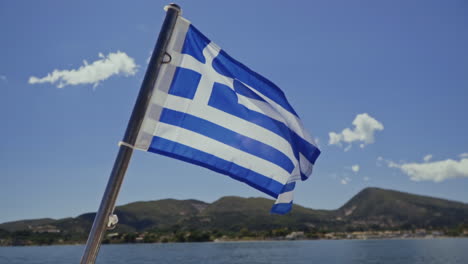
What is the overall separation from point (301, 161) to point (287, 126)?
0.54 meters

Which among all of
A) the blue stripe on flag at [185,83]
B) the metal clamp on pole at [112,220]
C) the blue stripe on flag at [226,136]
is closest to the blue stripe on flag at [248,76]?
the blue stripe on flag at [185,83]

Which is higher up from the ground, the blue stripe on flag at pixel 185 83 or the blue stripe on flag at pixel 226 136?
the blue stripe on flag at pixel 185 83

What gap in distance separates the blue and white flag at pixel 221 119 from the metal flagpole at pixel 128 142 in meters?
0.24

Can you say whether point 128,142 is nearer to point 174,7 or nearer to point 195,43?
point 174,7

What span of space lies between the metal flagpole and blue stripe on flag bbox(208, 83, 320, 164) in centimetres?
93

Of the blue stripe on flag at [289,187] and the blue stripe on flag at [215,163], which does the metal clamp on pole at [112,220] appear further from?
the blue stripe on flag at [289,187]

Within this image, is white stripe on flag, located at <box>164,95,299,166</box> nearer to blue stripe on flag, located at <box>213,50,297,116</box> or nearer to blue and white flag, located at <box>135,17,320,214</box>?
blue and white flag, located at <box>135,17,320,214</box>

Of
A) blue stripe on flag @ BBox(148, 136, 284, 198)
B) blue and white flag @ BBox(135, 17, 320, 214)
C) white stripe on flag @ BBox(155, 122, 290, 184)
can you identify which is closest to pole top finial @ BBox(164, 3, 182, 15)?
blue and white flag @ BBox(135, 17, 320, 214)

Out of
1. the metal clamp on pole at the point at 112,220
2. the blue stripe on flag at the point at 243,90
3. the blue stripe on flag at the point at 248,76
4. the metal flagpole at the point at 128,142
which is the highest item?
the blue stripe on flag at the point at 248,76

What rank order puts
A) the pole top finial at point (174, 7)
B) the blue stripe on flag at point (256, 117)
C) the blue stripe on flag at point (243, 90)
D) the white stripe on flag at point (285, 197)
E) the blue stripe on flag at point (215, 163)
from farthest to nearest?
the white stripe on flag at point (285, 197) → the blue stripe on flag at point (243, 90) → the blue stripe on flag at point (256, 117) → the blue stripe on flag at point (215, 163) → the pole top finial at point (174, 7)

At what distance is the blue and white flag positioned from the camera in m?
3.71

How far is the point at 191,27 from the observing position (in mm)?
3744

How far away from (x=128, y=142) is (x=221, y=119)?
1.26 meters

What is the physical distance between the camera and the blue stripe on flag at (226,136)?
3834mm
